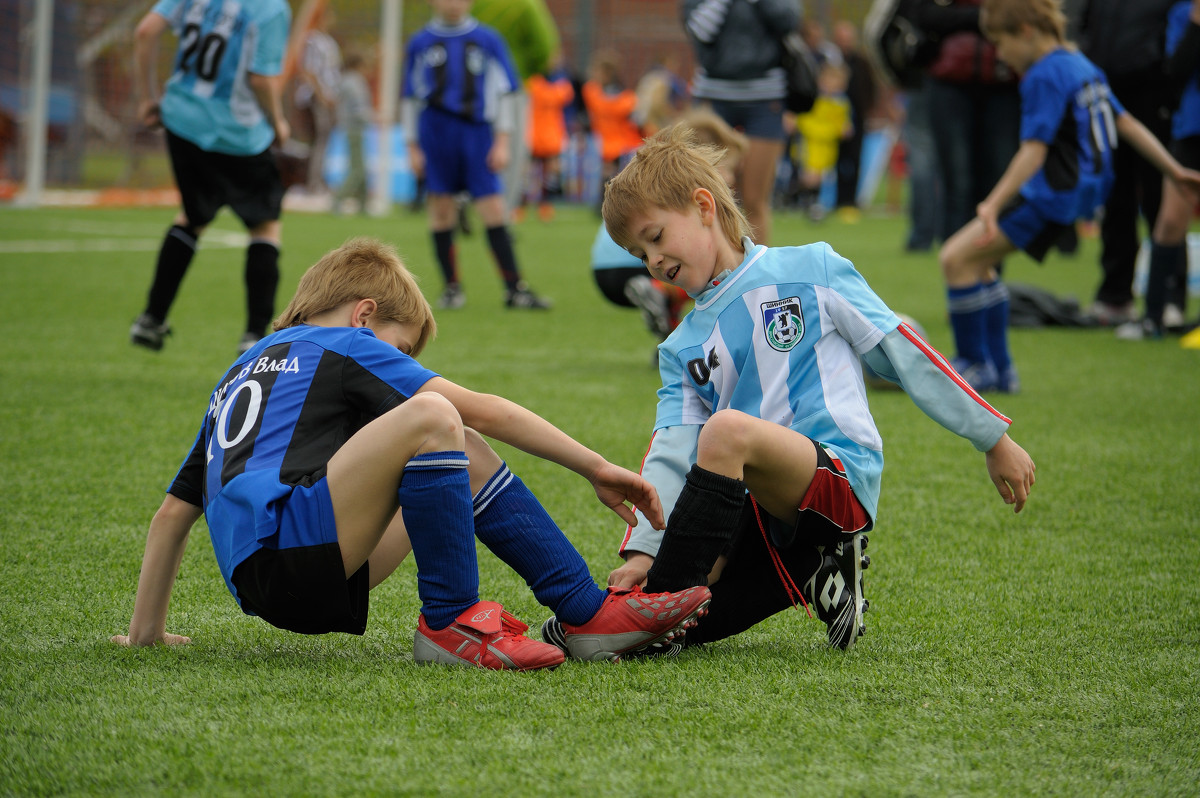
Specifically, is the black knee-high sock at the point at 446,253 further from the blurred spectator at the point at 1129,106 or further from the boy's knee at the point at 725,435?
the boy's knee at the point at 725,435

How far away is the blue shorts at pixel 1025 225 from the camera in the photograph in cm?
483

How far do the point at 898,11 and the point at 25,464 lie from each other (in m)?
4.92

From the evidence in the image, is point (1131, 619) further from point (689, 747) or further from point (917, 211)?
point (917, 211)

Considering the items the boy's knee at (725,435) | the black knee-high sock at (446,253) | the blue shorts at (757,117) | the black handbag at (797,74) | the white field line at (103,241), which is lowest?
the white field line at (103,241)

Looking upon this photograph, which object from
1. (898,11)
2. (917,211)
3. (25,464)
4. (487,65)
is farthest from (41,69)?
(25,464)

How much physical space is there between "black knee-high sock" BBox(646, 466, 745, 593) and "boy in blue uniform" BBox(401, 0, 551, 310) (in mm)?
5212

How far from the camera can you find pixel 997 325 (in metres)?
4.97

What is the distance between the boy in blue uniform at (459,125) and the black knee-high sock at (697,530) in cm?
521

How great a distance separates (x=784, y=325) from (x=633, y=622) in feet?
1.89

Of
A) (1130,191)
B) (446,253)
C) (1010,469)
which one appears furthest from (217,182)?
(1130,191)

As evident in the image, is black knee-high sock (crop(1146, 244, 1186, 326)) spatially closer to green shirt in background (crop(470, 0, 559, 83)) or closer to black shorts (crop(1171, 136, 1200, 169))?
black shorts (crop(1171, 136, 1200, 169))

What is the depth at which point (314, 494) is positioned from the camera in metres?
1.93

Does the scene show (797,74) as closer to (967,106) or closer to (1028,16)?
(967,106)

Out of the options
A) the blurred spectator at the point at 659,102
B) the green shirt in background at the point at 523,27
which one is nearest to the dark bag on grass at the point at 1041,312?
the blurred spectator at the point at 659,102
